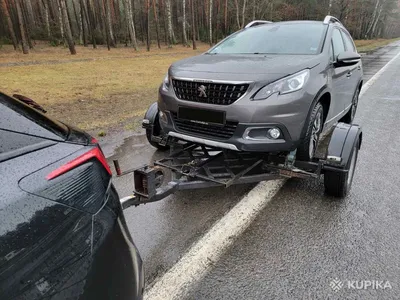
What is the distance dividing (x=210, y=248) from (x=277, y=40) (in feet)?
10.4

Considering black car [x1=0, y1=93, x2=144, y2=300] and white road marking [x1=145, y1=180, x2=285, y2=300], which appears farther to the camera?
white road marking [x1=145, y1=180, x2=285, y2=300]

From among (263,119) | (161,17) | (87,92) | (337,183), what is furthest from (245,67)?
(161,17)

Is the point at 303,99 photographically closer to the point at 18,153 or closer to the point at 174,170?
the point at 174,170

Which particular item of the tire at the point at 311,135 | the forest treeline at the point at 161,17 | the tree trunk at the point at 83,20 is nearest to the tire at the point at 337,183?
the tire at the point at 311,135

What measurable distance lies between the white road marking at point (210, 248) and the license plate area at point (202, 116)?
0.94 metres

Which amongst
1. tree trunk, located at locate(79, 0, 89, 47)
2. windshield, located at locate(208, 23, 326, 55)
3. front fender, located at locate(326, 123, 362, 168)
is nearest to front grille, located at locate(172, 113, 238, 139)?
front fender, located at locate(326, 123, 362, 168)

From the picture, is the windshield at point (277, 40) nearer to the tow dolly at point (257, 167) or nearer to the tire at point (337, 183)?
the tow dolly at point (257, 167)

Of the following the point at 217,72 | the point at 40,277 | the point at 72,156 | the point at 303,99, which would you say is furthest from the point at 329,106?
the point at 40,277

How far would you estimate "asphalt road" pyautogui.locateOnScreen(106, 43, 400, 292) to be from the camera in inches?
96.8

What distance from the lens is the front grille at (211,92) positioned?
130 inches

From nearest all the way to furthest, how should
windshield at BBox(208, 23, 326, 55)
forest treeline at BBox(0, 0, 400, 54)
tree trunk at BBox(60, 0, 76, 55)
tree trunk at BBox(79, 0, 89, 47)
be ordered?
windshield at BBox(208, 23, 326, 55), tree trunk at BBox(60, 0, 76, 55), tree trunk at BBox(79, 0, 89, 47), forest treeline at BBox(0, 0, 400, 54)

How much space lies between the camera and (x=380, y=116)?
24.0ft

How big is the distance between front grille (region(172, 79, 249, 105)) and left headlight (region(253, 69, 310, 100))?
180mm

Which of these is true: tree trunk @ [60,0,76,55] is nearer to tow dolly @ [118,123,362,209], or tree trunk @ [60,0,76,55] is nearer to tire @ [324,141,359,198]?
tow dolly @ [118,123,362,209]
